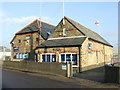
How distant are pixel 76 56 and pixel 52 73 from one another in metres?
4.40

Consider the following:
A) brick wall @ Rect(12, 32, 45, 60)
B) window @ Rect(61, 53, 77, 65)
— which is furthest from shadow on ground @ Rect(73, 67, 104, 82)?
brick wall @ Rect(12, 32, 45, 60)

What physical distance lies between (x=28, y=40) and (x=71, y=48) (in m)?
12.3

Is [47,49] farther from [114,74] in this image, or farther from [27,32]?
[114,74]

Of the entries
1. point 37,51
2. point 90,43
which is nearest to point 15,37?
point 37,51

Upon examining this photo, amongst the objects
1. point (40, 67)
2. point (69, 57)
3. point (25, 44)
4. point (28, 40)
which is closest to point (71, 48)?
point (69, 57)

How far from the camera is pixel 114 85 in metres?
9.42

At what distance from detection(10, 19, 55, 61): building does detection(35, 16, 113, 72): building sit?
4054 millimetres

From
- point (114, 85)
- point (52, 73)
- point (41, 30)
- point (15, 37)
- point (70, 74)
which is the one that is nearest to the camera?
point (114, 85)

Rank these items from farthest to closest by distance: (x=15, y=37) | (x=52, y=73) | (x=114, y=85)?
(x=15, y=37) < (x=52, y=73) < (x=114, y=85)

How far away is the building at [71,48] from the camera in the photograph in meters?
17.5

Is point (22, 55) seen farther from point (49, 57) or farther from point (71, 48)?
point (71, 48)

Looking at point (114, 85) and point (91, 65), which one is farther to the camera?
point (91, 65)

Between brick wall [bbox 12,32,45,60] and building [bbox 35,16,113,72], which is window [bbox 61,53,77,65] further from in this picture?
brick wall [bbox 12,32,45,60]

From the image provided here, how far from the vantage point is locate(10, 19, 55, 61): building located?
83.9 ft
